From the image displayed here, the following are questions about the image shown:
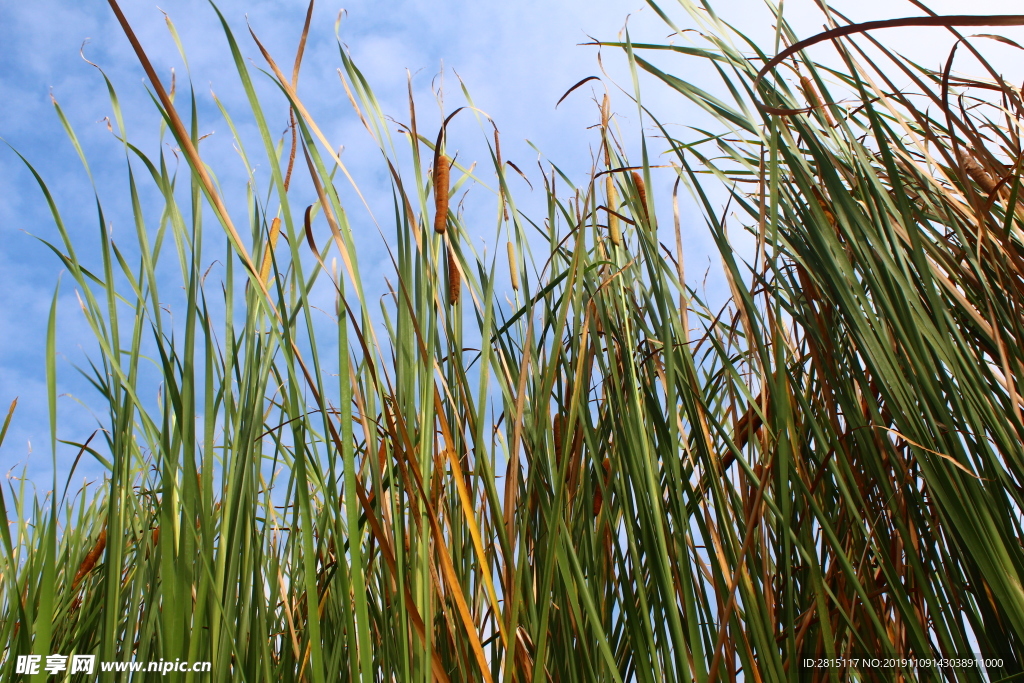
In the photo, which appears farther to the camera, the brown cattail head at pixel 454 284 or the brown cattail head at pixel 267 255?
the brown cattail head at pixel 454 284

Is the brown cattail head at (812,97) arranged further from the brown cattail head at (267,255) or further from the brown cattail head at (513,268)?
the brown cattail head at (267,255)

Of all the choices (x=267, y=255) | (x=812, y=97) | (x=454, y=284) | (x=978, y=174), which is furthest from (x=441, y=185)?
(x=978, y=174)

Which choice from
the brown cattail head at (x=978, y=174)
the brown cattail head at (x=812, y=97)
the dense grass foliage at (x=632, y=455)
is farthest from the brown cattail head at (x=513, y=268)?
the brown cattail head at (x=978, y=174)

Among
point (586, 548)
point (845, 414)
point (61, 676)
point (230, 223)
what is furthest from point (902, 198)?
point (61, 676)

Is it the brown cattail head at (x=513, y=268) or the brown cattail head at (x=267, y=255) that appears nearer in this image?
the brown cattail head at (x=267, y=255)

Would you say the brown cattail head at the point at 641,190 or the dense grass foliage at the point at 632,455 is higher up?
the brown cattail head at the point at 641,190

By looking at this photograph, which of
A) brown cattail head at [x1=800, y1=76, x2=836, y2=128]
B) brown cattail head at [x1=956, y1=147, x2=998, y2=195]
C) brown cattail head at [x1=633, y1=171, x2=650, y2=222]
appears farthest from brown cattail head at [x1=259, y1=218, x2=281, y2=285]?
brown cattail head at [x1=956, y1=147, x2=998, y2=195]

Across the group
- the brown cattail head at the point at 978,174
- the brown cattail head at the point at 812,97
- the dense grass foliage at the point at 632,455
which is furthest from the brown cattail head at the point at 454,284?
the brown cattail head at the point at 978,174

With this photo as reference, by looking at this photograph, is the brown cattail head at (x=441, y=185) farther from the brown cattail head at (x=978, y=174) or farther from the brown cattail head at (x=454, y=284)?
the brown cattail head at (x=978, y=174)

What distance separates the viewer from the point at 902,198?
2.33 ft

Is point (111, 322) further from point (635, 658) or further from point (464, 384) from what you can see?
point (635, 658)

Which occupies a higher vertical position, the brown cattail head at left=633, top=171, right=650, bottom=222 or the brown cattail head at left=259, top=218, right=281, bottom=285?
the brown cattail head at left=633, top=171, right=650, bottom=222

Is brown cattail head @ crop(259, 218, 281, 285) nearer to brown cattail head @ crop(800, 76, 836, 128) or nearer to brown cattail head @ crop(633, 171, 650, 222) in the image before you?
brown cattail head @ crop(633, 171, 650, 222)

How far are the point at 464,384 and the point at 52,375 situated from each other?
1.58 ft
